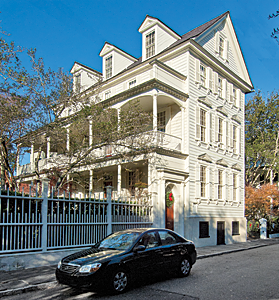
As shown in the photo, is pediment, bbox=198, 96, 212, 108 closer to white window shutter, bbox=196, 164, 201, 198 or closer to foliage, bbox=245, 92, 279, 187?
white window shutter, bbox=196, 164, 201, 198

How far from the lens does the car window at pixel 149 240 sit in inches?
311

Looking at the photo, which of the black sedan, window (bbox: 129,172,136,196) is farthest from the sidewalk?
window (bbox: 129,172,136,196)

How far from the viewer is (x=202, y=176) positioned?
19000 mm

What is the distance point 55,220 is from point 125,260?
3.92 m

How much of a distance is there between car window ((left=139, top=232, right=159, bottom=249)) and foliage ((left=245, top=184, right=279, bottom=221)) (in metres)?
18.3

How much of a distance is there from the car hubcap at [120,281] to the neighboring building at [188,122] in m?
7.26

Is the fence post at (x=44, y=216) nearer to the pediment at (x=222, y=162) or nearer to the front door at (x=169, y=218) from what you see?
the front door at (x=169, y=218)

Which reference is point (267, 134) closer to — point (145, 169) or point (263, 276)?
point (145, 169)

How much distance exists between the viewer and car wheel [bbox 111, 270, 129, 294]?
6.68m

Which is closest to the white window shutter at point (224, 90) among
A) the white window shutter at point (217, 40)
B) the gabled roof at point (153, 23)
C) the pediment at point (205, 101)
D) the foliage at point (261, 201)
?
→ the white window shutter at point (217, 40)

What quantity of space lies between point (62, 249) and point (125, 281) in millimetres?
4077

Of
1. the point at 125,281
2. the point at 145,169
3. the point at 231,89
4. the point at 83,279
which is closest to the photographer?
the point at 83,279

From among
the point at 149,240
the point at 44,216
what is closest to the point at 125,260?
the point at 149,240

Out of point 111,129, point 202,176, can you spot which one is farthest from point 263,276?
point 202,176
